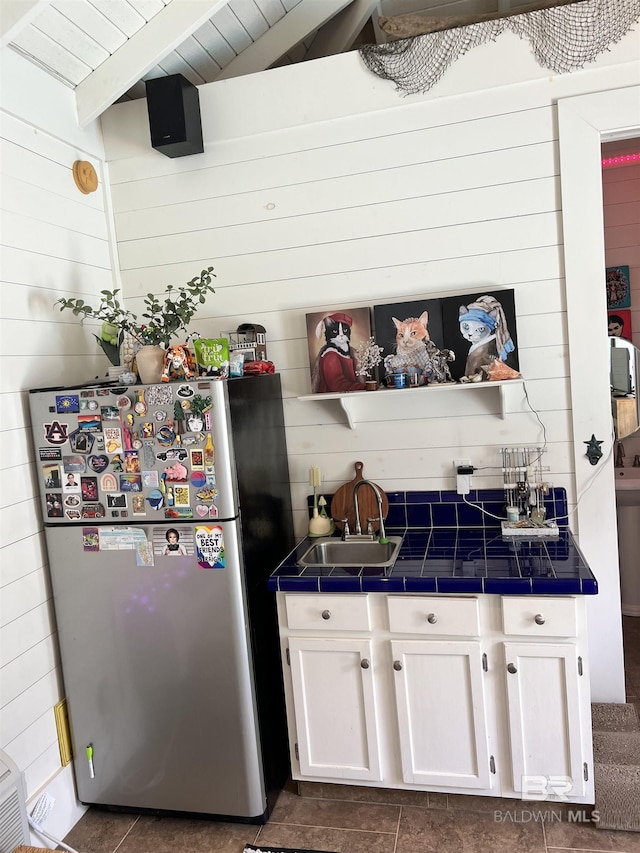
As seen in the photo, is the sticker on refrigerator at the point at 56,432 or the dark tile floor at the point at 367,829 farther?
the sticker on refrigerator at the point at 56,432

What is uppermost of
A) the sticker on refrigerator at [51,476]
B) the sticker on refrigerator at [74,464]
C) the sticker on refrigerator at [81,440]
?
the sticker on refrigerator at [81,440]

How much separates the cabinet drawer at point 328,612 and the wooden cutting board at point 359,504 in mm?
465

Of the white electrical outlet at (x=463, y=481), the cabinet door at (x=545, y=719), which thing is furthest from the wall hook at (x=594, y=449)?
the cabinet door at (x=545, y=719)

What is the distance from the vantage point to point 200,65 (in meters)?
2.83

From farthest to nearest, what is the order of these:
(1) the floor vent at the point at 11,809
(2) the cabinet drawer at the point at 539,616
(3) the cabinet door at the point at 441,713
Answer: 1. (3) the cabinet door at the point at 441,713
2. (2) the cabinet drawer at the point at 539,616
3. (1) the floor vent at the point at 11,809

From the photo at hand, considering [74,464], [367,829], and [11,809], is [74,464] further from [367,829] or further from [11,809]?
[367,829]

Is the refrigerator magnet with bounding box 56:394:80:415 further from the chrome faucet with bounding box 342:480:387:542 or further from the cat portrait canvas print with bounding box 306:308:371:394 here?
the chrome faucet with bounding box 342:480:387:542

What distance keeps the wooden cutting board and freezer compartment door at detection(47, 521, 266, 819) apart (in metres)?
0.63

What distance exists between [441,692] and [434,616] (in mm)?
266

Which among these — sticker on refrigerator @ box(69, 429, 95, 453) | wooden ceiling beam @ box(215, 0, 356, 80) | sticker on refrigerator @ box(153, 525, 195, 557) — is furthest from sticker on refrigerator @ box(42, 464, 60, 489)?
wooden ceiling beam @ box(215, 0, 356, 80)

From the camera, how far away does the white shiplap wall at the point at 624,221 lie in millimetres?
3867

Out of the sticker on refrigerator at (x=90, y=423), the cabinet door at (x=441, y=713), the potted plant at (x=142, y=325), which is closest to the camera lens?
the cabinet door at (x=441, y=713)

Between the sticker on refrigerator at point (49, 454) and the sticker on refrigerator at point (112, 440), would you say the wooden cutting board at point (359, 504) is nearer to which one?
the sticker on refrigerator at point (112, 440)

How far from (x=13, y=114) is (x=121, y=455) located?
126 cm
